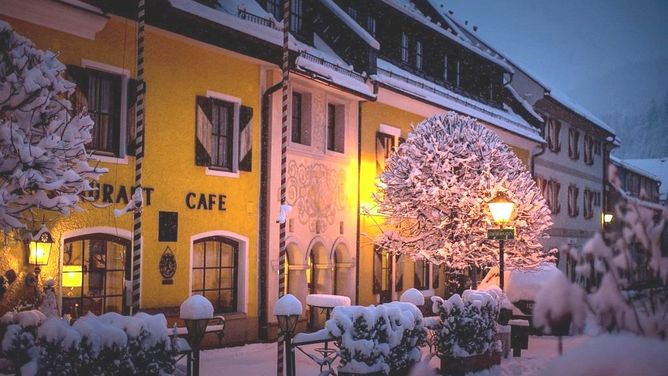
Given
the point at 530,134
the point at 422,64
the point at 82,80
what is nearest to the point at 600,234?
the point at 82,80

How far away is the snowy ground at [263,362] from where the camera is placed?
12875 mm

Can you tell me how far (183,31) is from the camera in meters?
14.6

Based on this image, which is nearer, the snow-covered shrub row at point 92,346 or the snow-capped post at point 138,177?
the snow-covered shrub row at point 92,346

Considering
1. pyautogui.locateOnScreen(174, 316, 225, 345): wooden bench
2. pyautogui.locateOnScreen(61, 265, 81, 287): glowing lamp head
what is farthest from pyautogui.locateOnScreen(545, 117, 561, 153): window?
pyautogui.locateOnScreen(61, 265, 81, 287): glowing lamp head

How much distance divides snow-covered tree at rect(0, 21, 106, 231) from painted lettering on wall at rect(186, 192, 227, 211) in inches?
207

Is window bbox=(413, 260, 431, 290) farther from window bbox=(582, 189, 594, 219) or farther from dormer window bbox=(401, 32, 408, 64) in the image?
window bbox=(582, 189, 594, 219)

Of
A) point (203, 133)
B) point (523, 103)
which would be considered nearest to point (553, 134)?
point (523, 103)

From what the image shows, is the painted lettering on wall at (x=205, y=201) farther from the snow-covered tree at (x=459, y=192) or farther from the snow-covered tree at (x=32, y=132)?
the snow-covered tree at (x=459, y=192)

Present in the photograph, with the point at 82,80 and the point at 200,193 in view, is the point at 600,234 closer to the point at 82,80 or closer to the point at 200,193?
the point at 82,80

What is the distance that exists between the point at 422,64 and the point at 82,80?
48.6 ft

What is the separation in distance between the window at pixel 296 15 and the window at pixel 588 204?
81.8ft

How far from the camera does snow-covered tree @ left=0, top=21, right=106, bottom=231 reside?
888 cm

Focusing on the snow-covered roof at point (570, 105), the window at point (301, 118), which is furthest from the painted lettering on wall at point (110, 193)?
the snow-covered roof at point (570, 105)

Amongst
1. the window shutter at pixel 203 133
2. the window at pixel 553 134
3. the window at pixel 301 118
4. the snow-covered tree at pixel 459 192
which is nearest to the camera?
the window shutter at pixel 203 133
